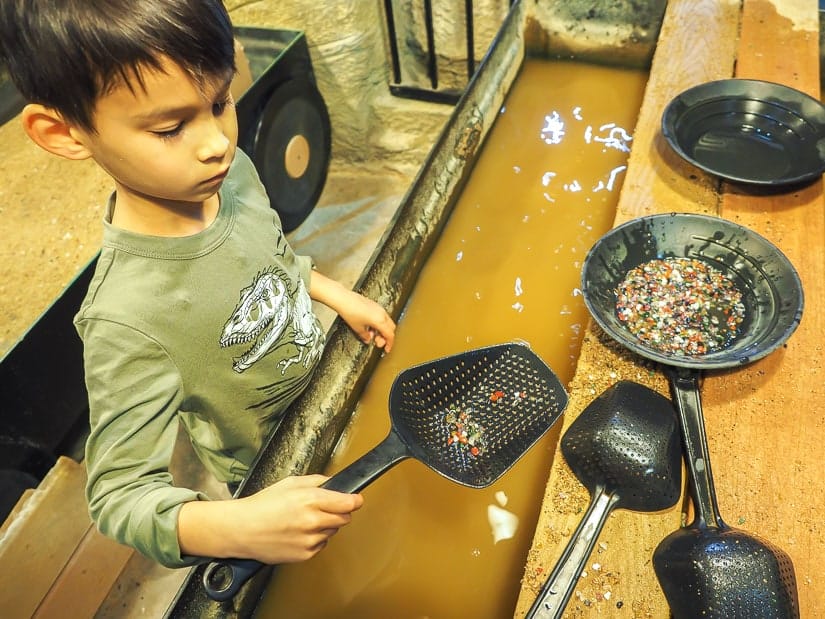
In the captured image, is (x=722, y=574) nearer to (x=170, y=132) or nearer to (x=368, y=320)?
(x=368, y=320)

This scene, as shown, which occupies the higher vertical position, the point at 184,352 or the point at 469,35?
the point at 184,352

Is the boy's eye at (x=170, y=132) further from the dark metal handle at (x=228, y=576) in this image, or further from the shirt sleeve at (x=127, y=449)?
the dark metal handle at (x=228, y=576)

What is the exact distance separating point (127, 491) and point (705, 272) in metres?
0.95

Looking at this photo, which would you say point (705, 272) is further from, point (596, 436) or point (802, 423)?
point (596, 436)

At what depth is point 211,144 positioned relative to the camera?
65 centimetres

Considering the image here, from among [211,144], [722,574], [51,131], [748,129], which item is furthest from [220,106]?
[748,129]

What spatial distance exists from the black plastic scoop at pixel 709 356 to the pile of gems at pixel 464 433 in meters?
0.25

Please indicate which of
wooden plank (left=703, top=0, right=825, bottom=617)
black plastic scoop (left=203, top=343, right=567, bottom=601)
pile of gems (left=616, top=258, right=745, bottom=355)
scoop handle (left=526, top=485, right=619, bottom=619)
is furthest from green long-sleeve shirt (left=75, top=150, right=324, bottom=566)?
wooden plank (left=703, top=0, right=825, bottom=617)

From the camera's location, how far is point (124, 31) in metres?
0.57

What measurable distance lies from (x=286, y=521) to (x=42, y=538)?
3.62ft

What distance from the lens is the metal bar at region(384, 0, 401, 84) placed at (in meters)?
2.28

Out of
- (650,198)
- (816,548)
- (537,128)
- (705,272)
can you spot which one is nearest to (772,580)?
(816,548)

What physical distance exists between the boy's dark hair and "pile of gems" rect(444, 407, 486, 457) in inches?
23.7

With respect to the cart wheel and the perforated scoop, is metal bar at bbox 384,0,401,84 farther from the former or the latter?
the perforated scoop
